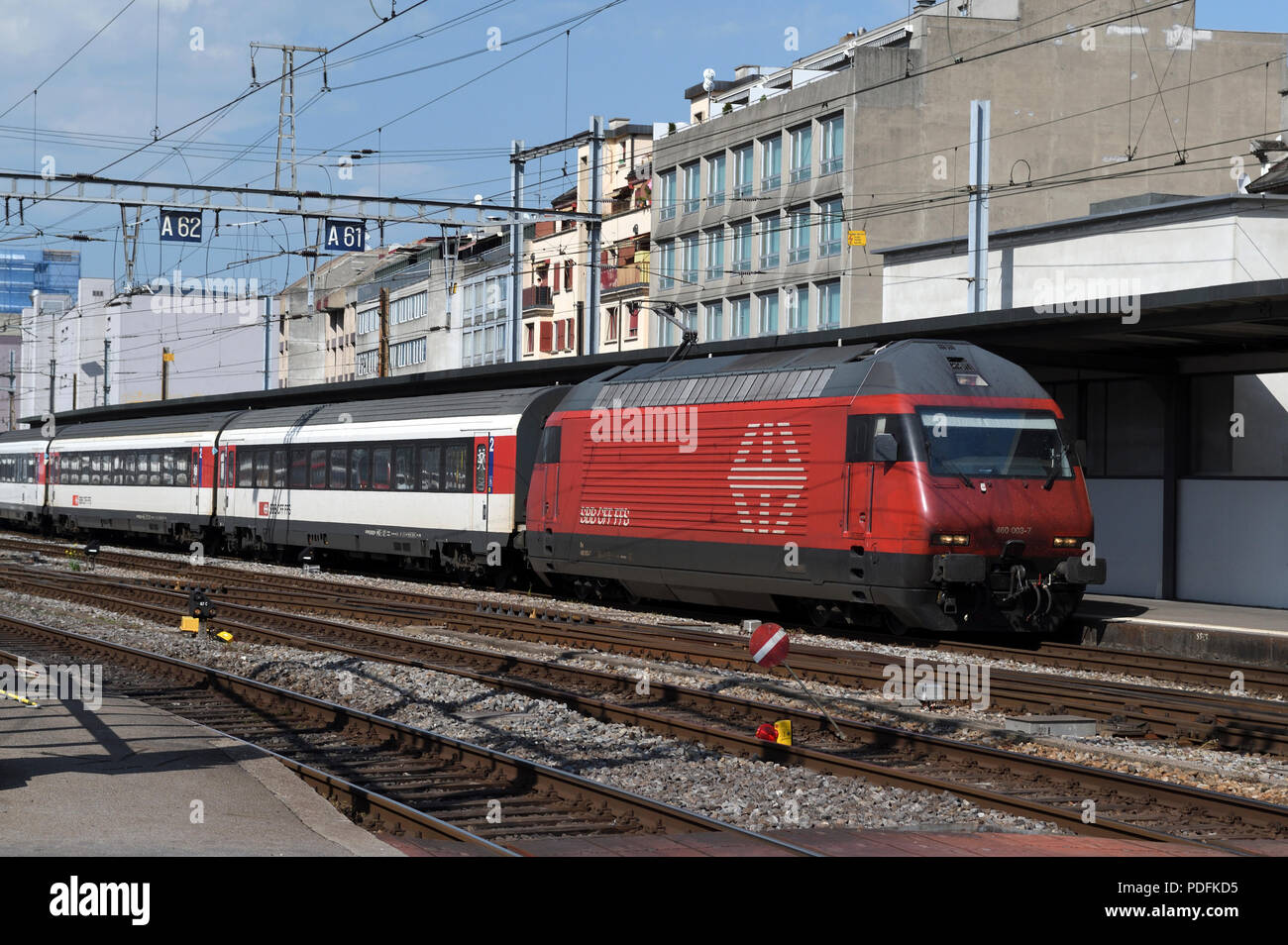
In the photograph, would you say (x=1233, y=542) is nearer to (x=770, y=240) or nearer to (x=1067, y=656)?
(x=1067, y=656)

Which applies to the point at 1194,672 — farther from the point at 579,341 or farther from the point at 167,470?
the point at 579,341

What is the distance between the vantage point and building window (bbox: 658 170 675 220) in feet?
201

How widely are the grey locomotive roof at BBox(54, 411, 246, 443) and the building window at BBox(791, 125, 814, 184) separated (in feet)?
75.5

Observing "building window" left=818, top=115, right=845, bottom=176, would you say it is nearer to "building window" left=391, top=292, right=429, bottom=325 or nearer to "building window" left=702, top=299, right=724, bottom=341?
"building window" left=702, top=299, right=724, bottom=341

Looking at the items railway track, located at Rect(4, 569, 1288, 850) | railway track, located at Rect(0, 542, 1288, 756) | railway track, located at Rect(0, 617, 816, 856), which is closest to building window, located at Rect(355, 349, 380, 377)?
railway track, located at Rect(0, 542, 1288, 756)

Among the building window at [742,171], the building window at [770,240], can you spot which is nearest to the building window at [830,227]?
the building window at [770,240]

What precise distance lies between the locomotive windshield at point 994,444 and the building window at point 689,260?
4232 cm

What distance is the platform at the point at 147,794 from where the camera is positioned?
7.36 m

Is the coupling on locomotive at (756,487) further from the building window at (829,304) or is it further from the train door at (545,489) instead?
the building window at (829,304)

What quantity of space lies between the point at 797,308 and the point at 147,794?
151 ft

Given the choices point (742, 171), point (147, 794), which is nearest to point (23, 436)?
point (742, 171)

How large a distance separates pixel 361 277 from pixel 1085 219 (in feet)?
239

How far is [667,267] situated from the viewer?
62031 millimetres

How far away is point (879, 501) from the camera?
17.3 metres
